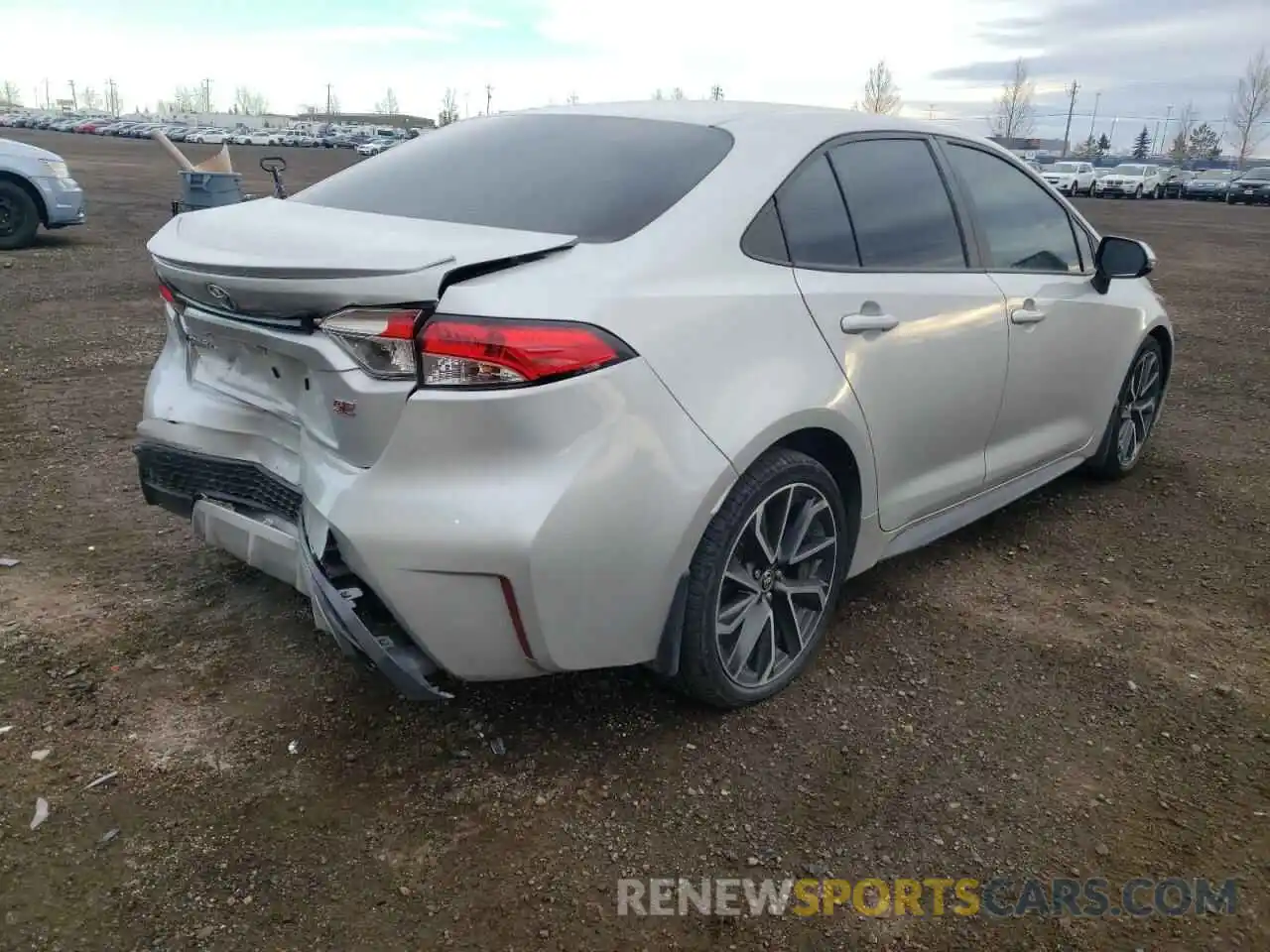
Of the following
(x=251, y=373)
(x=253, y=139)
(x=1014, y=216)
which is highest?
(x=1014, y=216)

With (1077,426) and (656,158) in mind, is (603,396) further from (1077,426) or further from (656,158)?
(1077,426)

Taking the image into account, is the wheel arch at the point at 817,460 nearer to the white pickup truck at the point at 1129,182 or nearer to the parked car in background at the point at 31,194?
the parked car in background at the point at 31,194

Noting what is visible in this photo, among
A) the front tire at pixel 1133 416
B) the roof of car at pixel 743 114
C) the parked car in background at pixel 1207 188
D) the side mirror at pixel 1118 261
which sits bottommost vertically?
the parked car in background at pixel 1207 188

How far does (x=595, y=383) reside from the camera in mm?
2232

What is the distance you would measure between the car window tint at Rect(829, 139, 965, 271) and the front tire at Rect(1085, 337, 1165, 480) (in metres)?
1.64

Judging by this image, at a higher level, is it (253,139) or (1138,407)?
(1138,407)

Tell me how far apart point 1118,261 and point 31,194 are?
11176 millimetres

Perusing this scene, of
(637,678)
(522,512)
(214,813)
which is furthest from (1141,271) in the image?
(214,813)

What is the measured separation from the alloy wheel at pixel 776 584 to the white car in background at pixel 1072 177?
37.8 meters

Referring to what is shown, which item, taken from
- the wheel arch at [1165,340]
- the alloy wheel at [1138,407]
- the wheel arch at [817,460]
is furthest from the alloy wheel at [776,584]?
the wheel arch at [1165,340]

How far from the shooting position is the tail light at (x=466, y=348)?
2164mm

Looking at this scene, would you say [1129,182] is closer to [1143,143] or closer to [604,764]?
[604,764]

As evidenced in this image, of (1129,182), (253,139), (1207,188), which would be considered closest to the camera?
(1129,182)

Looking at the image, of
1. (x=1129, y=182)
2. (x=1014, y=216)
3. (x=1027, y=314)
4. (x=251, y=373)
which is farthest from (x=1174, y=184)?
(x=251, y=373)
